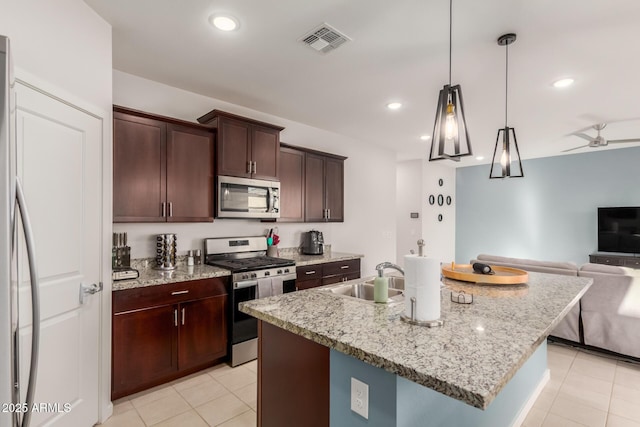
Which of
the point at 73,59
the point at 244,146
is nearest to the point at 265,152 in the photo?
the point at 244,146

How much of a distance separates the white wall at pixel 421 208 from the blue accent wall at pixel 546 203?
685mm

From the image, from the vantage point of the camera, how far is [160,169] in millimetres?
2854

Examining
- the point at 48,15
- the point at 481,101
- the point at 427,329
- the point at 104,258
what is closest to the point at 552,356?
the point at 481,101

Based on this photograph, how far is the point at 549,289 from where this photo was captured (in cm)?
206

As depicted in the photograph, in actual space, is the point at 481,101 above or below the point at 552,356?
above

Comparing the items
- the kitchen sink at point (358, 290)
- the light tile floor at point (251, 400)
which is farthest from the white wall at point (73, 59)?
the kitchen sink at point (358, 290)

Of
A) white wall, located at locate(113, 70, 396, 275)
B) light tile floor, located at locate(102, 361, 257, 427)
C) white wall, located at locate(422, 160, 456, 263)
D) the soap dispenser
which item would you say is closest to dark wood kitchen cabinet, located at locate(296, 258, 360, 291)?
white wall, located at locate(113, 70, 396, 275)

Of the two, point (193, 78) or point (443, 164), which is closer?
point (193, 78)

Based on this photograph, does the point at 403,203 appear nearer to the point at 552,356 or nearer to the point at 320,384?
the point at 552,356

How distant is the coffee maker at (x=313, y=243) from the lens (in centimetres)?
429

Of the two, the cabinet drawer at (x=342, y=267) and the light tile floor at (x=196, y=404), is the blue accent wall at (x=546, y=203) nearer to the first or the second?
the cabinet drawer at (x=342, y=267)

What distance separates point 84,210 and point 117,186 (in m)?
0.66

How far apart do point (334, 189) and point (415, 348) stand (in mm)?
3607

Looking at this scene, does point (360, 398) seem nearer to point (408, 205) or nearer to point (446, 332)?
point (446, 332)
